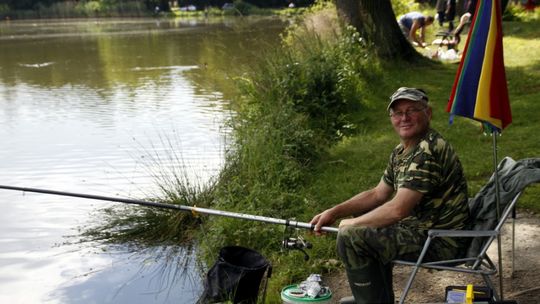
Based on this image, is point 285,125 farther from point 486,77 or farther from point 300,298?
point 486,77

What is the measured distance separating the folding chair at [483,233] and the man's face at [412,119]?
475mm

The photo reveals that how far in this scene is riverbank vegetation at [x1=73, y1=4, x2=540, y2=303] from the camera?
557 cm

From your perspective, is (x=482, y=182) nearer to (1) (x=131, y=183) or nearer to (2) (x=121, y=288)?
(2) (x=121, y=288)

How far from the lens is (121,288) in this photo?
Result: 5551 millimetres

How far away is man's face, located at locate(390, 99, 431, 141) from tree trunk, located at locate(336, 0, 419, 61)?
9495 mm

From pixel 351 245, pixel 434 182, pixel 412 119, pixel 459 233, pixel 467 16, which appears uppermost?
pixel 412 119

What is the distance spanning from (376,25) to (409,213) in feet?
32.4

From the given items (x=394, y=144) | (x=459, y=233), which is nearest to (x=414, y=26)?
(x=394, y=144)

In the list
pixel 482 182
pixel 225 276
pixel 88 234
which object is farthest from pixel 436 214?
pixel 88 234

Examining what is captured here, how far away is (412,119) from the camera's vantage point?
3.40m

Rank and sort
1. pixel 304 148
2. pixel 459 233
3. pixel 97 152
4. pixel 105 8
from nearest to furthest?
pixel 459 233 < pixel 304 148 < pixel 97 152 < pixel 105 8

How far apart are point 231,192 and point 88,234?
1.37 metres

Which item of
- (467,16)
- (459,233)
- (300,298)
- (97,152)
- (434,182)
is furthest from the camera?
(467,16)

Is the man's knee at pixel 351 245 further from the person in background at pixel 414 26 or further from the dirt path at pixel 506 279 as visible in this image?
the person in background at pixel 414 26
